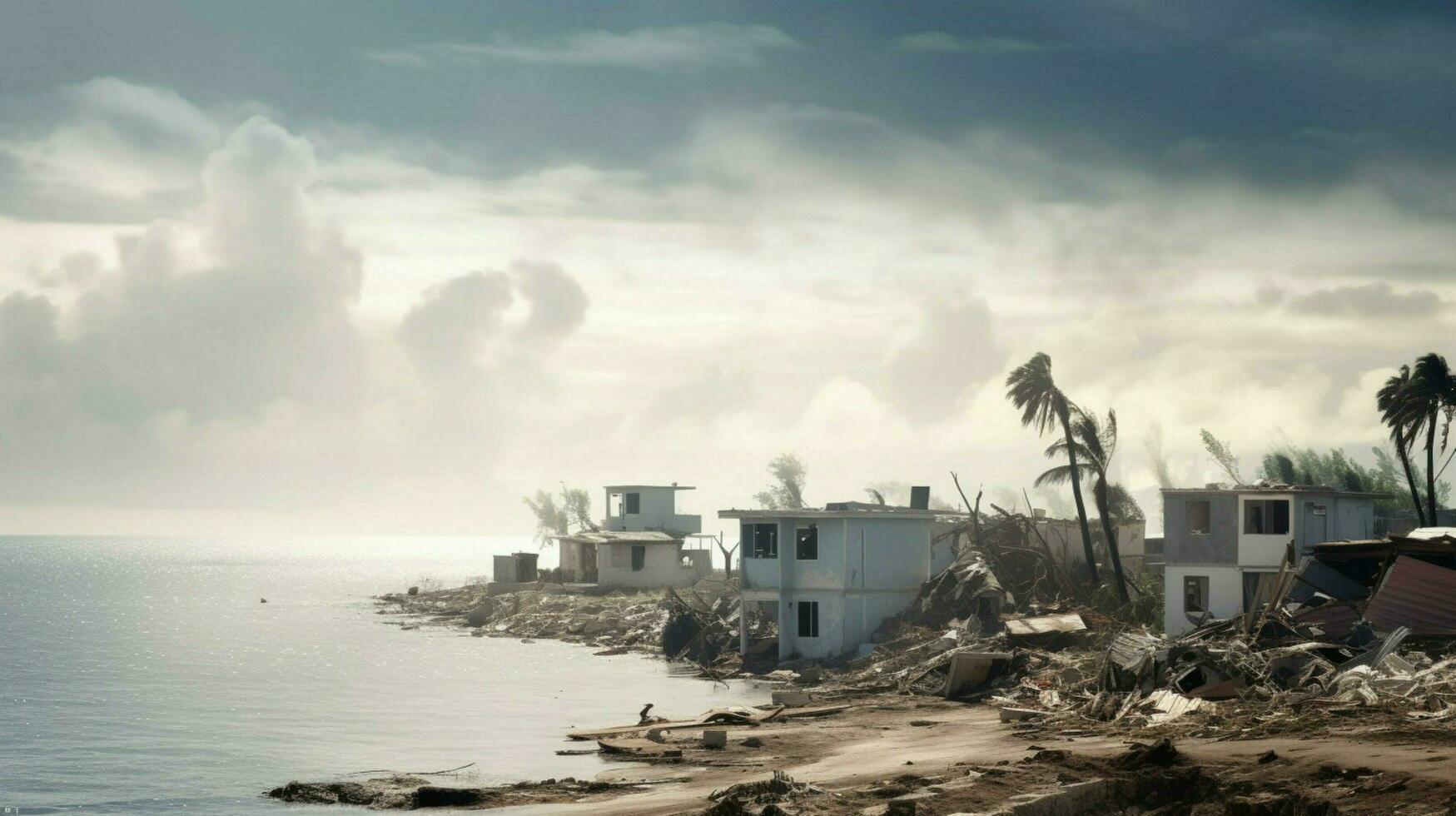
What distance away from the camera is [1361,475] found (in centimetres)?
10450

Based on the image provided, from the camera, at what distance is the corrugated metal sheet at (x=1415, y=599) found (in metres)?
42.2

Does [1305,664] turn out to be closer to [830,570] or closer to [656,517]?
[830,570]

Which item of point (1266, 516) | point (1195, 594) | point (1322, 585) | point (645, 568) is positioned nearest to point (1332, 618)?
point (1322, 585)

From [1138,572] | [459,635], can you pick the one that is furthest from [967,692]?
[459,635]

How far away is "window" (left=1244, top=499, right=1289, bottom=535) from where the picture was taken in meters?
53.2

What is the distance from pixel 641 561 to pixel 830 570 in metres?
35.8

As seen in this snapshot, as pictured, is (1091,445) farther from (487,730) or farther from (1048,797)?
(1048,797)

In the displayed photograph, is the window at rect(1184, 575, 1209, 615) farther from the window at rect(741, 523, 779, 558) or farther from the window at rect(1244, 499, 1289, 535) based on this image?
the window at rect(741, 523, 779, 558)

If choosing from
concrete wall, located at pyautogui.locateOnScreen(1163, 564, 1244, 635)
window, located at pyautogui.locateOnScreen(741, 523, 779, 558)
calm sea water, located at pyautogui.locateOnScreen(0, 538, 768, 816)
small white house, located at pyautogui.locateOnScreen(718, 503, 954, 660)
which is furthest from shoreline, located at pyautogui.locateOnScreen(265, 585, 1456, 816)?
window, located at pyautogui.locateOnScreen(741, 523, 779, 558)

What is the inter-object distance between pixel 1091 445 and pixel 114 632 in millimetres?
88165

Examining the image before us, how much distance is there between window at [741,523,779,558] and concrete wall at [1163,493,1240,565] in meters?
17.0

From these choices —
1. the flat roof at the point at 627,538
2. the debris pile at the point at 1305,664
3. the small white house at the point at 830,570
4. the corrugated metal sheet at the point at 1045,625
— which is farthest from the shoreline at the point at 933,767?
the flat roof at the point at 627,538

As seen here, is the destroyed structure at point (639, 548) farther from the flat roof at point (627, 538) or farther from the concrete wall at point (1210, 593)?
the concrete wall at point (1210, 593)

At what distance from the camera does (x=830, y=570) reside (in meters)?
62.9
